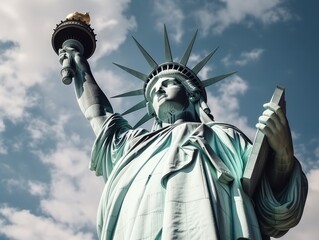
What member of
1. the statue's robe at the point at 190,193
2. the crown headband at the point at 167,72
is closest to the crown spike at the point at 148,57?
the crown headband at the point at 167,72

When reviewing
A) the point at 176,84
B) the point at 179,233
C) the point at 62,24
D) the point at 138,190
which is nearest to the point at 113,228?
the point at 138,190

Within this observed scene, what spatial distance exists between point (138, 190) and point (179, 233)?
1.33m

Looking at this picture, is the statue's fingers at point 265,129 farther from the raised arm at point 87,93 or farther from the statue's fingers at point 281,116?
the raised arm at point 87,93

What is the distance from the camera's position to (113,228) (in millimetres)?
9453

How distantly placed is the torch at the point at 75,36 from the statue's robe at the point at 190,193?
3.16 metres

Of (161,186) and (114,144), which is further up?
(114,144)

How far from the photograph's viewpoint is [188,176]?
30.3 feet

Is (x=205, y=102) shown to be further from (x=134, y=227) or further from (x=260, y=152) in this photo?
(x=134, y=227)

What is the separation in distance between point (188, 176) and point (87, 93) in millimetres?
3726

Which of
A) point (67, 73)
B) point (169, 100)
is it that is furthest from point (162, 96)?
point (67, 73)

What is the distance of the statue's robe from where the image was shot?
338 inches

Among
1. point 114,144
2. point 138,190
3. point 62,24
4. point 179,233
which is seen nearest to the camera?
point 179,233

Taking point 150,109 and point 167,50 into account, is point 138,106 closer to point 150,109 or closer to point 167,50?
point 150,109

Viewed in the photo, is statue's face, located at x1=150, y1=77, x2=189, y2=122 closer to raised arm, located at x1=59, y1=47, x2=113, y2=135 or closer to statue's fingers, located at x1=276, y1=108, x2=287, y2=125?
raised arm, located at x1=59, y1=47, x2=113, y2=135
